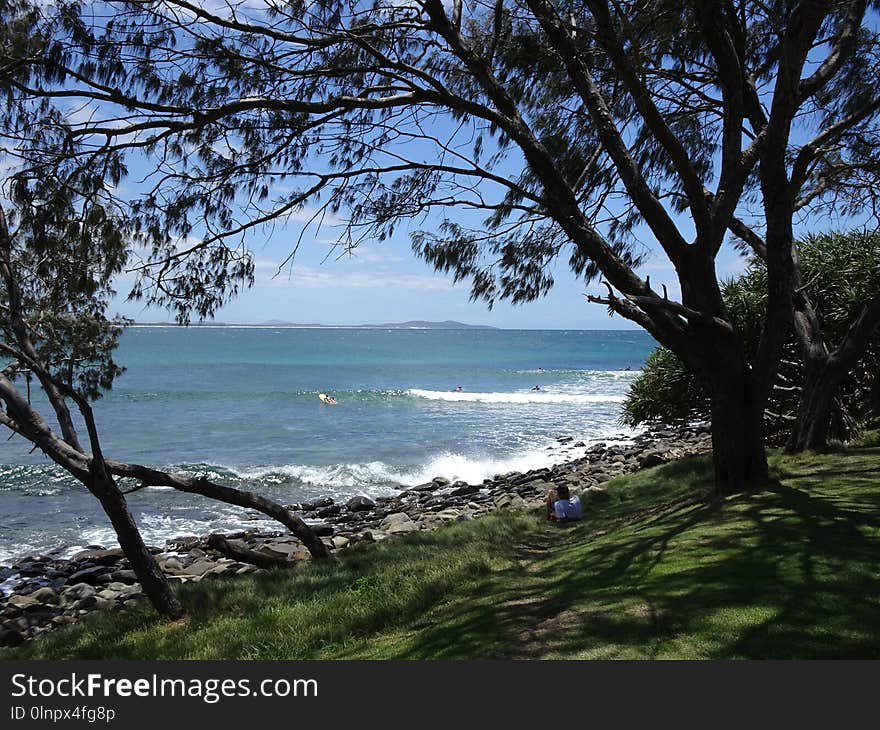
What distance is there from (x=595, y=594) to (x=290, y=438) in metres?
20.4

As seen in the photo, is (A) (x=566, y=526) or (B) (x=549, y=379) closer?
(A) (x=566, y=526)

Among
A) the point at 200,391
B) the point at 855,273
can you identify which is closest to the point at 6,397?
the point at 855,273

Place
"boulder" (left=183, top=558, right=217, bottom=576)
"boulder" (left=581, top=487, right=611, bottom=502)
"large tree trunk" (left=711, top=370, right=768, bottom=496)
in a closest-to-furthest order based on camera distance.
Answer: "large tree trunk" (left=711, top=370, right=768, bottom=496)
"boulder" (left=183, top=558, right=217, bottom=576)
"boulder" (left=581, top=487, right=611, bottom=502)

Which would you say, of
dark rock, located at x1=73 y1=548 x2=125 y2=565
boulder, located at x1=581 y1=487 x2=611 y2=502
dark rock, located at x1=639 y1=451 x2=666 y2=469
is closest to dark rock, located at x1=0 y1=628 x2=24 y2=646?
dark rock, located at x1=73 y1=548 x2=125 y2=565

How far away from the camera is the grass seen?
3830 millimetres

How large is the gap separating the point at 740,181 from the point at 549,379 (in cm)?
4295

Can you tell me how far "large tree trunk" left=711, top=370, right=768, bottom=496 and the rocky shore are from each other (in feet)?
10.3

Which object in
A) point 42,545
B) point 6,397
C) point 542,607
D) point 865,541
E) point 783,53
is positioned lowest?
point 42,545

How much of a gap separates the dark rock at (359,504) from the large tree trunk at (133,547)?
27.1 feet

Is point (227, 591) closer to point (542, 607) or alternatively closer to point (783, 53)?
point (542, 607)

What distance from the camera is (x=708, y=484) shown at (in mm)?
8664

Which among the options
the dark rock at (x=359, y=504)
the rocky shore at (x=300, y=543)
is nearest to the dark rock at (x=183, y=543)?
the rocky shore at (x=300, y=543)

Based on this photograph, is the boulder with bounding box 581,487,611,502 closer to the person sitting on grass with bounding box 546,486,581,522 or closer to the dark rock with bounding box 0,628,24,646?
the person sitting on grass with bounding box 546,486,581,522

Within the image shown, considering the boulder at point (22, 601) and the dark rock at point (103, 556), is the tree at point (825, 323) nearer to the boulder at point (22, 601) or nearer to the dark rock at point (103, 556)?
the dark rock at point (103, 556)
